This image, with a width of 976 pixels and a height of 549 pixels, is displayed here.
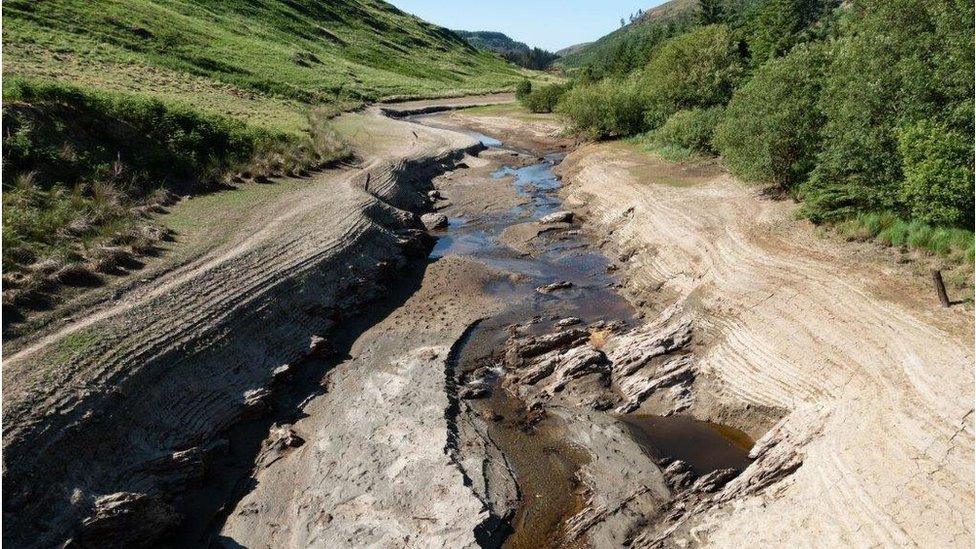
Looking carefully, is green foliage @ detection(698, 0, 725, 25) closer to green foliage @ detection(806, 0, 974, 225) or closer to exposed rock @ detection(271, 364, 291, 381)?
green foliage @ detection(806, 0, 974, 225)

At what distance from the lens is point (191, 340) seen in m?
18.4

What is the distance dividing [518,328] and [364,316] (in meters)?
6.97

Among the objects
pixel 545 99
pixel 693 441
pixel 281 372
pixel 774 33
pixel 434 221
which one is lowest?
pixel 693 441

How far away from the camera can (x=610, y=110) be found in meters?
54.9

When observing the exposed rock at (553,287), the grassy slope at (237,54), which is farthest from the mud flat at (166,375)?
the grassy slope at (237,54)

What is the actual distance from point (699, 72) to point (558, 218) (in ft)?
75.7

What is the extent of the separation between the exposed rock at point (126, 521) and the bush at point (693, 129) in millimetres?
36760

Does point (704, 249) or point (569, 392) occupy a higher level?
point (704, 249)

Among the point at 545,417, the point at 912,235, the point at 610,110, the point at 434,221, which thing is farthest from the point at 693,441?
the point at 610,110

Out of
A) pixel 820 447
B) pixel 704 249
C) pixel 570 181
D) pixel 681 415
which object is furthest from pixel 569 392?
pixel 570 181

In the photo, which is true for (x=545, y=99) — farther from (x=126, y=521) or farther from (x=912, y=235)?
(x=126, y=521)

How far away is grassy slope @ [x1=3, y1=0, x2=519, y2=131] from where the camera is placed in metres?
47.8

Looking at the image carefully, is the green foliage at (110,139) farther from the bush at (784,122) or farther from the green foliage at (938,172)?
the green foliage at (938,172)

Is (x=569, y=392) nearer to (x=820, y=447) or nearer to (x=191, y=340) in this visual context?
(x=820, y=447)
